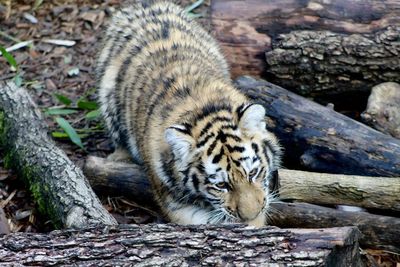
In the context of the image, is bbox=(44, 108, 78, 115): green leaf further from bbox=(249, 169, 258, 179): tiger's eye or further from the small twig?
bbox=(249, 169, 258, 179): tiger's eye

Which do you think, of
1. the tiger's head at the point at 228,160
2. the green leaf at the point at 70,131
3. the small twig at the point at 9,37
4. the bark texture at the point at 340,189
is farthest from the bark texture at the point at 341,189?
the small twig at the point at 9,37

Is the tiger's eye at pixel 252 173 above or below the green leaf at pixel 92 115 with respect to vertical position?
above

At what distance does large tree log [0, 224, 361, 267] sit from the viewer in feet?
13.6

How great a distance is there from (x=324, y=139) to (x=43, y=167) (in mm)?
2001

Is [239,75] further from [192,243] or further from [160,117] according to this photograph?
[192,243]

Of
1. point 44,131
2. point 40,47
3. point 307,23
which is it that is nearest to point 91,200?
point 44,131

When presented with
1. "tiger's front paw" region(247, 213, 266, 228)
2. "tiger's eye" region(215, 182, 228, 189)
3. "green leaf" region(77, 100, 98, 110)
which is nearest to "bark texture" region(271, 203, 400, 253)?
"tiger's front paw" region(247, 213, 266, 228)

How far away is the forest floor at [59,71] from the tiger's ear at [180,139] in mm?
969

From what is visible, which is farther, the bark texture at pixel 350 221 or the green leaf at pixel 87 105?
the green leaf at pixel 87 105

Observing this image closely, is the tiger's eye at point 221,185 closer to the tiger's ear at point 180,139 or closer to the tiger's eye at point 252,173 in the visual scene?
the tiger's eye at point 252,173

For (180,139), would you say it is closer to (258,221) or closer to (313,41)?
(258,221)

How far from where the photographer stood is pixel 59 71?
7910 millimetres

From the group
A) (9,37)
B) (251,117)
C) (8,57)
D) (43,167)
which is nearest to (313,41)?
(251,117)

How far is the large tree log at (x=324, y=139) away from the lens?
552 centimetres
